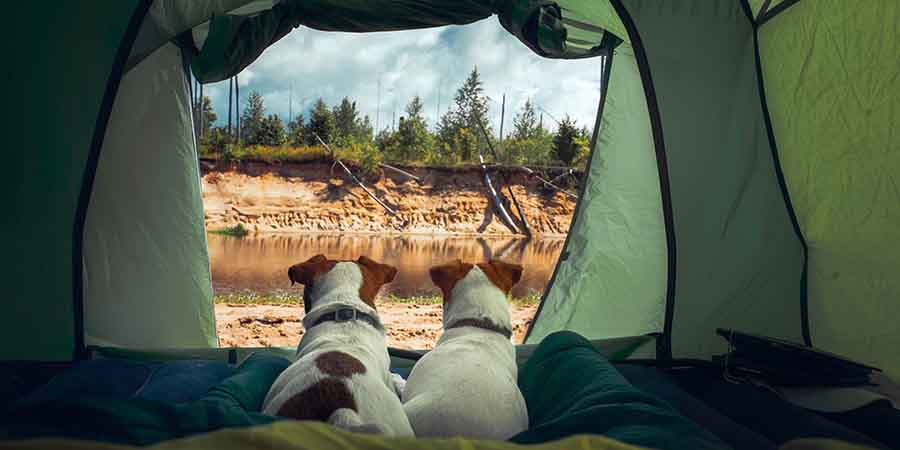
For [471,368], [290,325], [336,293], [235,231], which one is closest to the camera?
[471,368]

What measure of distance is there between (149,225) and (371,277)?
1.51 meters

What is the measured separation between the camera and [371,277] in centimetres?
324

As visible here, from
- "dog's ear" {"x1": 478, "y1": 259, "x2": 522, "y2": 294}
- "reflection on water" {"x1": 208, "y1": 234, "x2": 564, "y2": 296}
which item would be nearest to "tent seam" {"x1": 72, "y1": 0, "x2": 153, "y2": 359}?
"dog's ear" {"x1": 478, "y1": 259, "x2": 522, "y2": 294}

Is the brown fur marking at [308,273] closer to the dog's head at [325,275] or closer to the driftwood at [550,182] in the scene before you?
the dog's head at [325,275]

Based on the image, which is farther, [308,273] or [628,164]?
[628,164]

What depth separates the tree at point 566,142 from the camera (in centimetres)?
2822

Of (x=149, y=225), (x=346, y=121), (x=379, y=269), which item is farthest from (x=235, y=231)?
(x=379, y=269)

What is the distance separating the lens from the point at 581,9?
377 cm

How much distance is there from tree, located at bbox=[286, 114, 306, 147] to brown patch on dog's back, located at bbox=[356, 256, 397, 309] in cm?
2407

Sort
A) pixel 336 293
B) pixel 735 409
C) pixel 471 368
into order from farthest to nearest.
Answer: pixel 336 293 < pixel 735 409 < pixel 471 368

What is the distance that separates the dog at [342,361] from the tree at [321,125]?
25096 millimetres

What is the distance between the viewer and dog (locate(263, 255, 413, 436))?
6.00 feet

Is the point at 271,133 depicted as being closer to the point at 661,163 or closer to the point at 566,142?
the point at 566,142

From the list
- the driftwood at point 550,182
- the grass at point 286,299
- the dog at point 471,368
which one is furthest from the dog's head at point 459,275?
the driftwood at point 550,182
